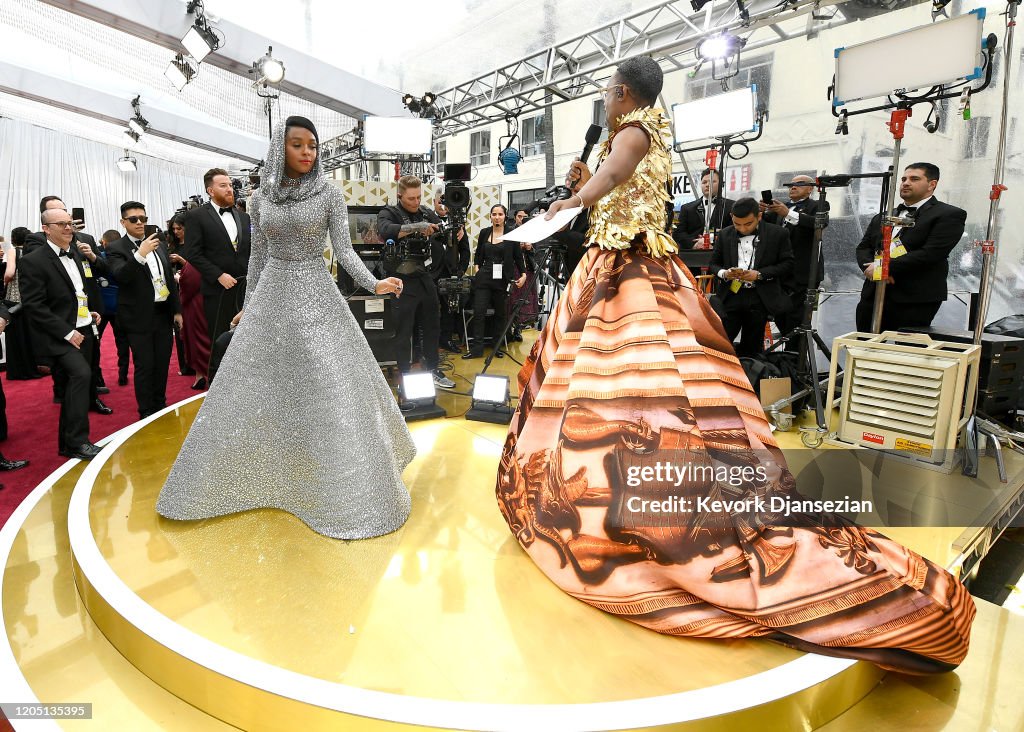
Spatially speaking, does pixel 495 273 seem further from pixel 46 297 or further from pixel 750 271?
pixel 46 297

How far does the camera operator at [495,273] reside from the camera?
6.17m

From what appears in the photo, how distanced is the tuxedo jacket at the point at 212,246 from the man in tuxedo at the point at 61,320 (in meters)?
0.79

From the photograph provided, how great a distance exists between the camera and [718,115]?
18.1ft

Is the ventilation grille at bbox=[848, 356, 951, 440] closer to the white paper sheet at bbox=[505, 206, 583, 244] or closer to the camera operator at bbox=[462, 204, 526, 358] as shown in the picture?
the white paper sheet at bbox=[505, 206, 583, 244]

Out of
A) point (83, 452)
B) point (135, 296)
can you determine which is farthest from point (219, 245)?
point (83, 452)

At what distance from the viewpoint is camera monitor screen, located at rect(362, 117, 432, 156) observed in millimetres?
7039

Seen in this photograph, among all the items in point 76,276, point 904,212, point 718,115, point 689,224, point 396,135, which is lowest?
point 76,276

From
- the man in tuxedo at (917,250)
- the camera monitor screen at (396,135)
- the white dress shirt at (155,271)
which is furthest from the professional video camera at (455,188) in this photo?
the man in tuxedo at (917,250)

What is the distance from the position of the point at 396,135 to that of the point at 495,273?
8.05ft

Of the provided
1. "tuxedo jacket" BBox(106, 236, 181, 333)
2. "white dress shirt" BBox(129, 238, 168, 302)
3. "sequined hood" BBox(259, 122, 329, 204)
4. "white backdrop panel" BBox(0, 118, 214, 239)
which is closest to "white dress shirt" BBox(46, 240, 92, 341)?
"tuxedo jacket" BBox(106, 236, 181, 333)

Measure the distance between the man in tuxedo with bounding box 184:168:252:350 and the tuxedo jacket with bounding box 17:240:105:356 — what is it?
2.98 feet

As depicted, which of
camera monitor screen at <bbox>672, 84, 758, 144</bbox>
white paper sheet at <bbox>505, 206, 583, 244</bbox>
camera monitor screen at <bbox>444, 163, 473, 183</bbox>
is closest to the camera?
white paper sheet at <bbox>505, 206, 583, 244</bbox>

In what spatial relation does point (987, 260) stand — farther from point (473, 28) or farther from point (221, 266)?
point (473, 28)

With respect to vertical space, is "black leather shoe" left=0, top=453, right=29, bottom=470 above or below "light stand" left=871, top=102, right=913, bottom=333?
below
